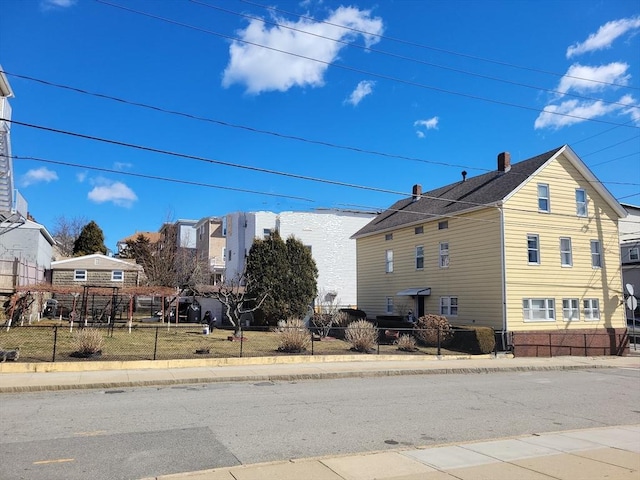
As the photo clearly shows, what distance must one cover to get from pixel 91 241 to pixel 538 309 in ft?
160

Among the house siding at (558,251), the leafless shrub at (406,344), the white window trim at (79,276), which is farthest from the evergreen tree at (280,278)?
the white window trim at (79,276)

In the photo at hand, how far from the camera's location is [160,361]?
646 inches

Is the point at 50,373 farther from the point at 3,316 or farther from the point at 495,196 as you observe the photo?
the point at 495,196

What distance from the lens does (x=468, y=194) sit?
28.9 m

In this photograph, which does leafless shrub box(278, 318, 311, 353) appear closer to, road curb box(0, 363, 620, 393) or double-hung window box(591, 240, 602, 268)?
road curb box(0, 363, 620, 393)

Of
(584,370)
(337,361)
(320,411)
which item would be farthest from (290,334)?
(584,370)

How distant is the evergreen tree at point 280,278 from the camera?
1175 inches

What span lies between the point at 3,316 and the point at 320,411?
22.7 metres

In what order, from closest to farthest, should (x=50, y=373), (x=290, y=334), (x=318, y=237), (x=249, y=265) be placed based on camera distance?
1. (x=50, y=373)
2. (x=290, y=334)
3. (x=249, y=265)
4. (x=318, y=237)

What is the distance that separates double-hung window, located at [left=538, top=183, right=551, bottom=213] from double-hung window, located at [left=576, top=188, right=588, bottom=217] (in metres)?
2.35

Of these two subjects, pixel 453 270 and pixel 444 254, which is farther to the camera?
pixel 444 254

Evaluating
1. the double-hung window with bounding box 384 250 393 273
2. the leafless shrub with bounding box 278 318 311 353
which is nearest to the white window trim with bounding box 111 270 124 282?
the double-hung window with bounding box 384 250 393 273

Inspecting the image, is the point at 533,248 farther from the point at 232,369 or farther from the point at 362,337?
the point at 232,369

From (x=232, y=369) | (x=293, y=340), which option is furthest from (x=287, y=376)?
(x=293, y=340)
